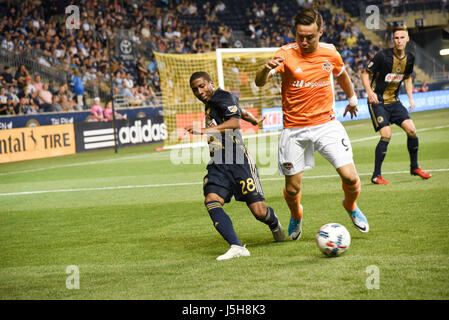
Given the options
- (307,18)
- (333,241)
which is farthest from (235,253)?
(307,18)

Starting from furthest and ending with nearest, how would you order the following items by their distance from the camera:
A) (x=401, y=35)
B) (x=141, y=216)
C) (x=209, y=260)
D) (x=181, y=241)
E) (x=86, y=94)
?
(x=86, y=94) → (x=401, y=35) → (x=141, y=216) → (x=181, y=241) → (x=209, y=260)

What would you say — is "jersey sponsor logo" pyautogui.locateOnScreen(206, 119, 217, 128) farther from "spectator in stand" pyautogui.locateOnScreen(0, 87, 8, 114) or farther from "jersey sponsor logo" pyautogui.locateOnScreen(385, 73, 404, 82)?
"spectator in stand" pyautogui.locateOnScreen(0, 87, 8, 114)

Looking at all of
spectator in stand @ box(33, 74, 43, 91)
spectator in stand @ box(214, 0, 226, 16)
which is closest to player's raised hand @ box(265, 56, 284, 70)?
spectator in stand @ box(33, 74, 43, 91)

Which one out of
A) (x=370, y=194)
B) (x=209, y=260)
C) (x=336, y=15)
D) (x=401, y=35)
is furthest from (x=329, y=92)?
(x=336, y=15)

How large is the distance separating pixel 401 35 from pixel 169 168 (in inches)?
281

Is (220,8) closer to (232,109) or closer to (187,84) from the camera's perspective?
(187,84)

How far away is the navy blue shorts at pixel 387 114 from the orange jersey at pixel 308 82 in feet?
13.3

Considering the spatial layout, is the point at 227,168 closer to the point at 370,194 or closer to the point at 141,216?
the point at 141,216

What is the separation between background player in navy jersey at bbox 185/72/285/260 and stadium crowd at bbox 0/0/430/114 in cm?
1416

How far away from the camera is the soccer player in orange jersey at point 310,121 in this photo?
5980 millimetres

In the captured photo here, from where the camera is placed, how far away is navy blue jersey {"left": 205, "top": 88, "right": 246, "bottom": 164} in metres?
5.95

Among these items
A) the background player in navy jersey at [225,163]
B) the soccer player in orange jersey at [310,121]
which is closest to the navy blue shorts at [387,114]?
the soccer player in orange jersey at [310,121]

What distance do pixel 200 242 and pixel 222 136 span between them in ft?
4.15
